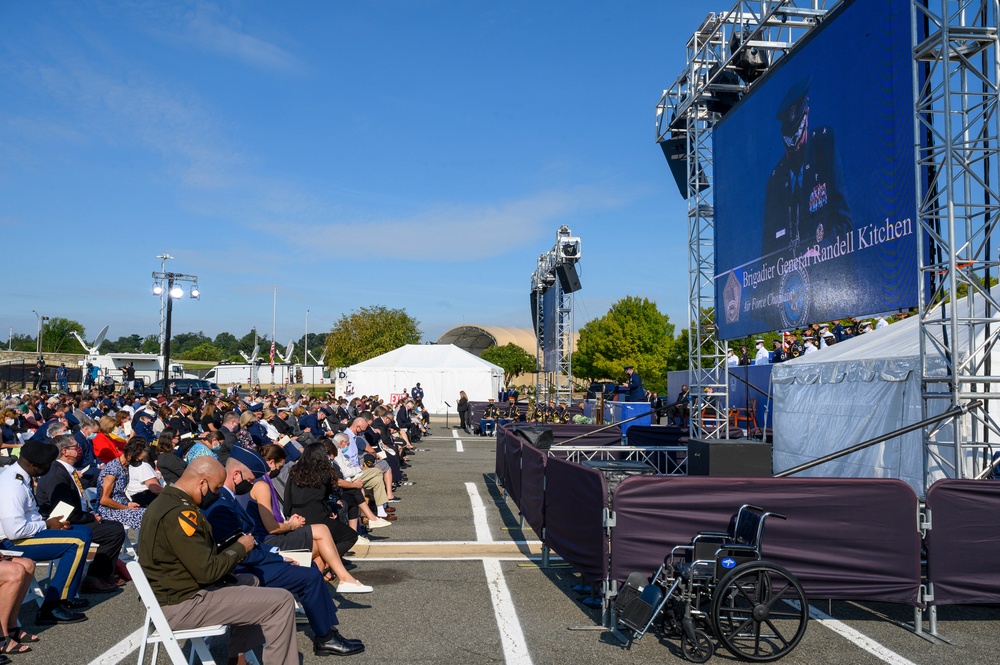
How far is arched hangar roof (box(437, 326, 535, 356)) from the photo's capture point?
4210 inches

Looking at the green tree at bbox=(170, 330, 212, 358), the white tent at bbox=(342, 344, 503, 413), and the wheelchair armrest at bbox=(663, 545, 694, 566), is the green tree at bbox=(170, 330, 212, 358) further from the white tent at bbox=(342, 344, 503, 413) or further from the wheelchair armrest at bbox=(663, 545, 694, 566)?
the wheelchair armrest at bbox=(663, 545, 694, 566)

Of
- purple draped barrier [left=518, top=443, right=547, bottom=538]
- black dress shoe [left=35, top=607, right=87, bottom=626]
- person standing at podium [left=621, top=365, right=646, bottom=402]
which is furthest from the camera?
person standing at podium [left=621, top=365, right=646, bottom=402]

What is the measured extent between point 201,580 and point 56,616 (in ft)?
8.99

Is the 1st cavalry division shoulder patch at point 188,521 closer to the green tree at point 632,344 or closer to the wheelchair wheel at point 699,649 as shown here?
the wheelchair wheel at point 699,649

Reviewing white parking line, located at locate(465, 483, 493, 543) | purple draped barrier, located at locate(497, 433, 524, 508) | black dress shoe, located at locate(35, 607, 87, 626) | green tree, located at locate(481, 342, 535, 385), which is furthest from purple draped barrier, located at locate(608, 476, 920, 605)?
green tree, located at locate(481, 342, 535, 385)

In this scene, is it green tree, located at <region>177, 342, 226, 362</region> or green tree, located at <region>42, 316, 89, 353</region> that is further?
green tree, located at <region>177, 342, 226, 362</region>

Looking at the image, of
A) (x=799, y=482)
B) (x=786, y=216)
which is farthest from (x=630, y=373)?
(x=799, y=482)

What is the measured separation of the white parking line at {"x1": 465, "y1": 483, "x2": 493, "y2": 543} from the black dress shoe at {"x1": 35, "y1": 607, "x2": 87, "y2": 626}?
4.89 m

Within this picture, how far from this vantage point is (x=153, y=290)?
113 feet

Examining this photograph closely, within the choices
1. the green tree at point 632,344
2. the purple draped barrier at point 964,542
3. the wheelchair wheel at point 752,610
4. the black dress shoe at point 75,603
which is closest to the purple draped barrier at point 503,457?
the black dress shoe at point 75,603

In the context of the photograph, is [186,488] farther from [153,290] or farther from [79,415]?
[153,290]

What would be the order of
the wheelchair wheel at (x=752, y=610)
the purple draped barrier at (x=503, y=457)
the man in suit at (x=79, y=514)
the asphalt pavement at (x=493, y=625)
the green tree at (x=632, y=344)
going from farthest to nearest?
the green tree at (x=632, y=344), the purple draped barrier at (x=503, y=457), the man in suit at (x=79, y=514), the asphalt pavement at (x=493, y=625), the wheelchair wheel at (x=752, y=610)

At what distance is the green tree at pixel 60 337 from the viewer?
4077 inches

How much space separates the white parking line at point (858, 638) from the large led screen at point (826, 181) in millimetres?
5117
